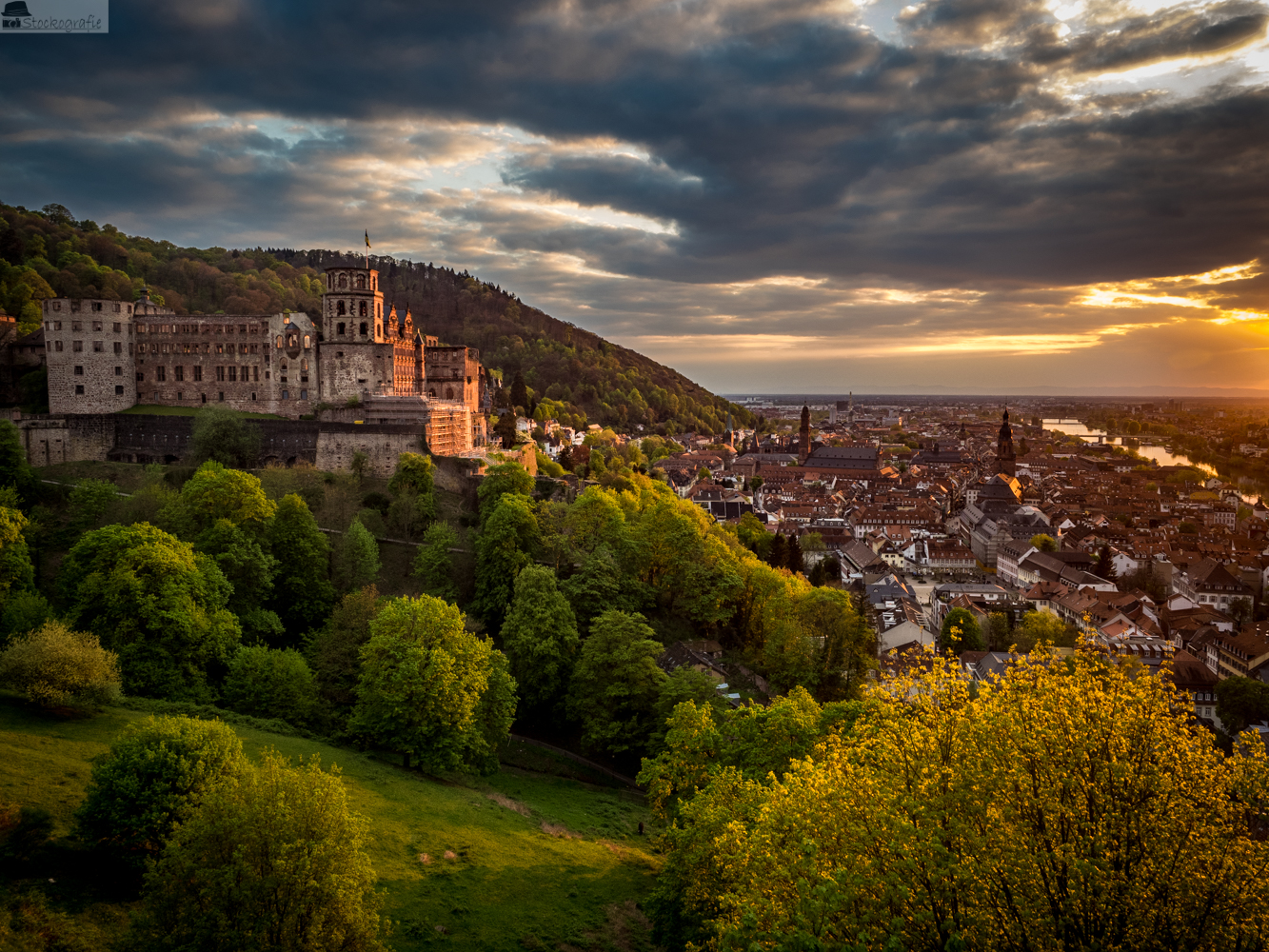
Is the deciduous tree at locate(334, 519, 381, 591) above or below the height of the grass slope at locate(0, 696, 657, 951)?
above

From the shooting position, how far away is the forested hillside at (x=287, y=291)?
7125cm

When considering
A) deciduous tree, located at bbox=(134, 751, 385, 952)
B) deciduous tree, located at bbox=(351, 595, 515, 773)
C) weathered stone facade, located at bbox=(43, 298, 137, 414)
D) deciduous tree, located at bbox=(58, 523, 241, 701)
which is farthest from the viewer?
weathered stone facade, located at bbox=(43, 298, 137, 414)

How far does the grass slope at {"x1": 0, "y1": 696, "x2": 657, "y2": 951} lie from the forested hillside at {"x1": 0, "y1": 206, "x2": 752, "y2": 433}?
2043 inches

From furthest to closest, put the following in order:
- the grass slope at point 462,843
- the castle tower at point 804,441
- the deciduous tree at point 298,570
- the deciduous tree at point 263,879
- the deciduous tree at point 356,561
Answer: the castle tower at point 804,441 < the deciduous tree at point 356,561 < the deciduous tree at point 298,570 < the grass slope at point 462,843 < the deciduous tree at point 263,879

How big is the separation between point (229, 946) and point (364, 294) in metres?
53.3

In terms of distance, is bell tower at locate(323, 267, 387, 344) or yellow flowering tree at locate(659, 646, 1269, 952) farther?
bell tower at locate(323, 267, 387, 344)

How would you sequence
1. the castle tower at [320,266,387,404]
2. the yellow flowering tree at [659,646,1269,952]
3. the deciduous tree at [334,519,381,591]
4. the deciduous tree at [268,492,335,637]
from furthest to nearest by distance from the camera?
the castle tower at [320,266,387,404] < the deciduous tree at [334,519,381,591] < the deciduous tree at [268,492,335,637] < the yellow flowering tree at [659,646,1269,952]

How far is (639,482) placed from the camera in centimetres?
7700

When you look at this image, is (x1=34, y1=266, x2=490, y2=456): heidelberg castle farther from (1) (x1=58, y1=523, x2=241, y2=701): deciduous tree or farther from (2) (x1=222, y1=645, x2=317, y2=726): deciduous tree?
(2) (x1=222, y1=645, x2=317, y2=726): deciduous tree

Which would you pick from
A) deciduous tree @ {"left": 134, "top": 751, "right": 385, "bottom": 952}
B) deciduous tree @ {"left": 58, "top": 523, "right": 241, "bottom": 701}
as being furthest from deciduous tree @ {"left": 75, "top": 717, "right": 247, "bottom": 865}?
deciduous tree @ {"left": 58, "top": 523, "right": 241, "bottom": 701}

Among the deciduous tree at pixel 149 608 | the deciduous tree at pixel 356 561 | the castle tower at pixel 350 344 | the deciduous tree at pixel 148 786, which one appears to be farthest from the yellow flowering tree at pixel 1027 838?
the castle tower at pixel 350 344

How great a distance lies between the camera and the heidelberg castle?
54969mm

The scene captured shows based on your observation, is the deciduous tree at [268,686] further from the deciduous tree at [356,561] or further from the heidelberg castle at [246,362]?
the heidelberg castle at [246,362]

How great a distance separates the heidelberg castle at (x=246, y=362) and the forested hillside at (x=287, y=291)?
879 centimetres
